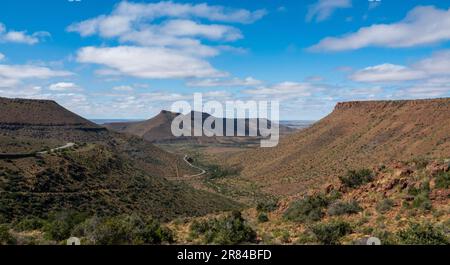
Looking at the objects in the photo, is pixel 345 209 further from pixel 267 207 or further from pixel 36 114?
pixel 36 114

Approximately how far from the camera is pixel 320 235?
16203 millimetres

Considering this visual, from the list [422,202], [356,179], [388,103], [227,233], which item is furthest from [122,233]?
[388,103]

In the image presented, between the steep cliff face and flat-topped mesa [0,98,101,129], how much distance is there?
56.8 metres

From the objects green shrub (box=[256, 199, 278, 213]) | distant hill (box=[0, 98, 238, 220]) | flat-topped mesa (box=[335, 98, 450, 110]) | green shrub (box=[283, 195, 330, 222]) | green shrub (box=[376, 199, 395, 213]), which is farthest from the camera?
flat-topped mesa (box=[335, 98, 450, 110])

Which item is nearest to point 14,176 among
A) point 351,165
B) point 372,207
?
point 372,207

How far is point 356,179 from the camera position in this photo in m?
26.6

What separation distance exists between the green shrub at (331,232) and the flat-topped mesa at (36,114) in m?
109

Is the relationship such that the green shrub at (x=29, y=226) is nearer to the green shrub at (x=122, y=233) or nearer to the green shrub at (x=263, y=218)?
the green shrub at (x=122, y=233)

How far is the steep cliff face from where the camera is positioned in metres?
71.6

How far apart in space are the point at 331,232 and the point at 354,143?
76.6 meters

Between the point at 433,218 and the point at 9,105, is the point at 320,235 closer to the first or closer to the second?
the point at 433,218

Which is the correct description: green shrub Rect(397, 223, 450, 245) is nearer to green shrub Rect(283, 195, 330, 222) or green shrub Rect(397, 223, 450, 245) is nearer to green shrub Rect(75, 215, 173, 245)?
green shrub Rect(283, 195, 330, 222)

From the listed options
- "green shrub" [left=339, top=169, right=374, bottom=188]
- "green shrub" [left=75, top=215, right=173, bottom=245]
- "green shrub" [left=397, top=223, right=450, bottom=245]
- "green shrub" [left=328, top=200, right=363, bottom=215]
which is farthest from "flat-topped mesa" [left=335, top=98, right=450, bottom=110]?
"green shrub" [left=75, top=215, right=173, bottom=245]

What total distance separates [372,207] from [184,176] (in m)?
80.4
